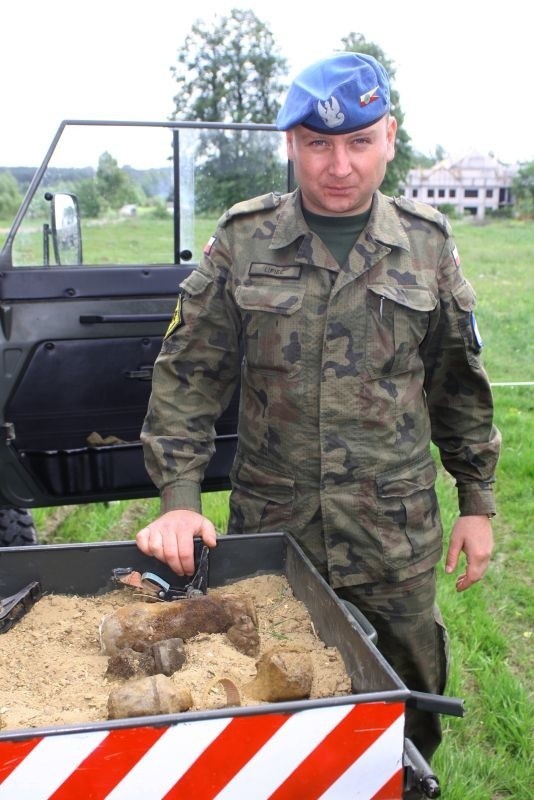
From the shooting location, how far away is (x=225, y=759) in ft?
3.82

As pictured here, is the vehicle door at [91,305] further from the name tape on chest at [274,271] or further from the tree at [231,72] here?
the tree at [231,72]

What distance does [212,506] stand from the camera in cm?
459

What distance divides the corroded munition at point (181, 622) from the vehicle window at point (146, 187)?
6.24 feet

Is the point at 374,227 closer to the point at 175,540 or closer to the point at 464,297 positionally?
the point at 464,297

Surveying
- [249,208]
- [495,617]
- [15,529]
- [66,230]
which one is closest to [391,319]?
[249,208]

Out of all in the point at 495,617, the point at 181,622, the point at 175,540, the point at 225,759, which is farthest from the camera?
the point at 495,617

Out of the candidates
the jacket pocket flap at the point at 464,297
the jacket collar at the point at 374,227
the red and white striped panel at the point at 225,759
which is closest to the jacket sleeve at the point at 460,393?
the jacket pocket flap at the point at 464,297

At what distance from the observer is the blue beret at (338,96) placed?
1.80 m

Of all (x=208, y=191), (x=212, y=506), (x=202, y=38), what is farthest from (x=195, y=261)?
(x=202, y=38)

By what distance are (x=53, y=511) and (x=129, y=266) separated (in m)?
1.99

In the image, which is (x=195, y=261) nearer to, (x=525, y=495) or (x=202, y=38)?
(x=525, y=495)

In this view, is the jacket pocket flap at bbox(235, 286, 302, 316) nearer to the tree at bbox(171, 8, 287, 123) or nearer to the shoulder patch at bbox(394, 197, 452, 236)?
the shoulder patch at bbox(394, 197, 452, 236)

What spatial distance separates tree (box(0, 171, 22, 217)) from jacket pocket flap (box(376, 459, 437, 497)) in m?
1.86

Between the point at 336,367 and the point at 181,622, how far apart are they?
64 cm
